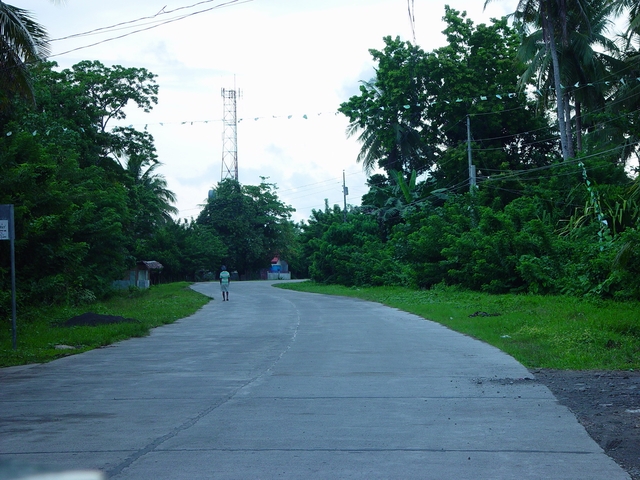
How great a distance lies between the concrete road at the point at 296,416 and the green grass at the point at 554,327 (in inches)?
39.1

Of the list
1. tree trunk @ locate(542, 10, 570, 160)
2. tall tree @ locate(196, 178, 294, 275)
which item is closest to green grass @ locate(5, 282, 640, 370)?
tree trunk @ locate(542, 10, 570, 160)

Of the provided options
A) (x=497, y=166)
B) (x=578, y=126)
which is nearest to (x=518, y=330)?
(x=578, y=126)

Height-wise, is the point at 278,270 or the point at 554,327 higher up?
the point at 278,270

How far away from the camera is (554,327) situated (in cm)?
1734

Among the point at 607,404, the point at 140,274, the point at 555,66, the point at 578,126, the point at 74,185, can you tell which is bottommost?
the point at 607,404

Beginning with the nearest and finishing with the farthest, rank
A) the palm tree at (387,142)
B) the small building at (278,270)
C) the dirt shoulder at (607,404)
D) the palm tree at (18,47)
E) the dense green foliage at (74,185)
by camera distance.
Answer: the dirt shoulder at (607,404) < the palm tree at (18,47) < the dense green foliage at (74,185) < the palm tree at (387,142) < the small building at (278,270)

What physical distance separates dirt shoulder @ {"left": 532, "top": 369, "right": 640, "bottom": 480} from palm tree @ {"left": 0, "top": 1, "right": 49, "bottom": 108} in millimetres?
13650

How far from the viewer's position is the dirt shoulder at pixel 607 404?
277 inches

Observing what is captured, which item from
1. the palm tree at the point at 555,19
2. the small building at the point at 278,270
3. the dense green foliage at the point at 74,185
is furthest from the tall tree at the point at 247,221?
the palm tree at the point at 555,19

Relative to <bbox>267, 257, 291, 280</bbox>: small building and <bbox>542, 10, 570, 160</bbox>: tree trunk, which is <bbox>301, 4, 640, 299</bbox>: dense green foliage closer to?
<bbox>542, 10, 570, 160</bbox>: tree trunk

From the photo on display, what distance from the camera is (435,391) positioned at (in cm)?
1029

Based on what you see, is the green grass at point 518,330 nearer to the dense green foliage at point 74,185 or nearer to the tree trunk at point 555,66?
the dense green foliage at point 74,185

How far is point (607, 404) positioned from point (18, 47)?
50.0 feet

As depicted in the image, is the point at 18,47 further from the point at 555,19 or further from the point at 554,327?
the point at 555,19
